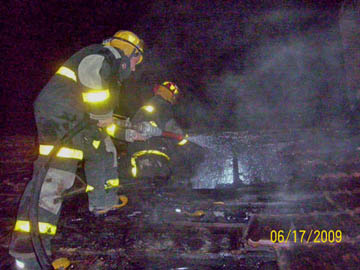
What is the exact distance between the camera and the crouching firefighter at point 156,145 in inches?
169

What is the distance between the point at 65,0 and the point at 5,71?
230cm

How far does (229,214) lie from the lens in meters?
3.37

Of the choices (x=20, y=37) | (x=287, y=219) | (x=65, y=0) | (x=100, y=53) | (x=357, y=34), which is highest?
(x=65, y=0)

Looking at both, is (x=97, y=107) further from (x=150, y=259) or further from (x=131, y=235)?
(x=150, y=259)

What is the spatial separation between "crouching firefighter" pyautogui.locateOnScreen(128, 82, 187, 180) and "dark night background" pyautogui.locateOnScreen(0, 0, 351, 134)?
1.19m

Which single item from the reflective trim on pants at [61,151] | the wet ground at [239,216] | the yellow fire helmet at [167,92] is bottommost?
the wet ground at [239,216]

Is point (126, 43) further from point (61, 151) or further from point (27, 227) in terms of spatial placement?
point (27, 227)

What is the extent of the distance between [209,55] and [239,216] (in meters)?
3.90

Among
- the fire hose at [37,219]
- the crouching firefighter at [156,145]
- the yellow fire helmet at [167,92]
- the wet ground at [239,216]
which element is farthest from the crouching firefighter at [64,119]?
the yellow fire helmet at [167,92]

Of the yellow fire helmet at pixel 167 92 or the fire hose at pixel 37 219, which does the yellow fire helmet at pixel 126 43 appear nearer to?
the fire hose at pixel 37 219

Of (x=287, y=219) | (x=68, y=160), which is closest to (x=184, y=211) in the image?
(x=287, y=219)

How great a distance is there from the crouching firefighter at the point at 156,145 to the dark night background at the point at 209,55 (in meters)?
1.19

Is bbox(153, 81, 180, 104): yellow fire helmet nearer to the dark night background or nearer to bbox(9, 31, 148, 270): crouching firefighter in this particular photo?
the dark night background

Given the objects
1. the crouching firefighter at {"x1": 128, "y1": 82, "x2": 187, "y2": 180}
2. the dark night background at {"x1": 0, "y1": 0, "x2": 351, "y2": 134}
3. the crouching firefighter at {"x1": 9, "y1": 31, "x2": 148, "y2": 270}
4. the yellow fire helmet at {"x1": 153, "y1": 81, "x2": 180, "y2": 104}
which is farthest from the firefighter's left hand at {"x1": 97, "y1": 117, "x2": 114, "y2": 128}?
the dark night background at {"x1": 0, "y1": 0, "x2": 351, "y2": 134}
